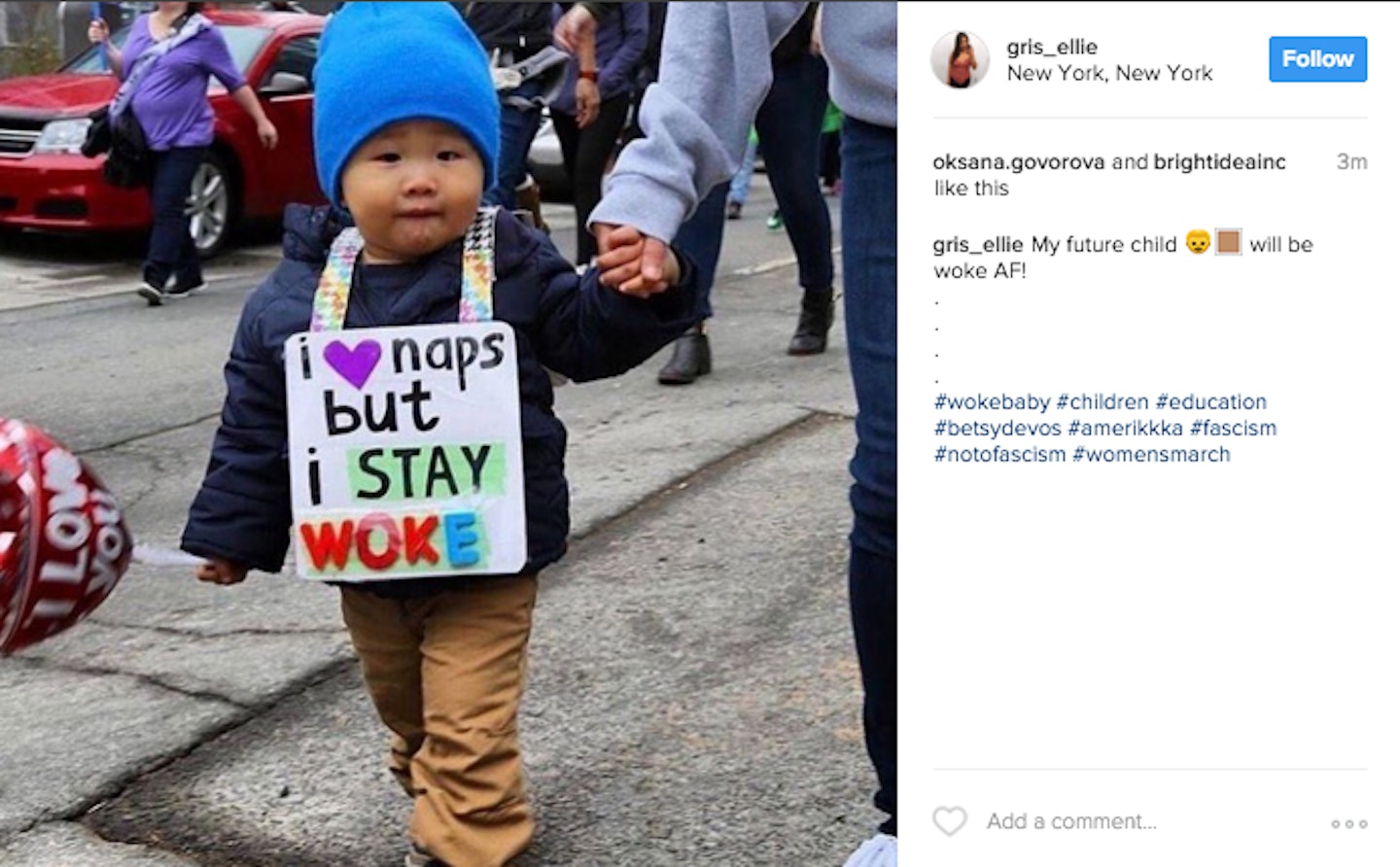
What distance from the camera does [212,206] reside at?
33.4 ft

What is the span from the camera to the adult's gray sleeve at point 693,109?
2.24 metres

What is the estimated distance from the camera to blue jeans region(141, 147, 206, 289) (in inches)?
338

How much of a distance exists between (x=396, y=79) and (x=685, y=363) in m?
3.74

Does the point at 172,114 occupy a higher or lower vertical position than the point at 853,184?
lower

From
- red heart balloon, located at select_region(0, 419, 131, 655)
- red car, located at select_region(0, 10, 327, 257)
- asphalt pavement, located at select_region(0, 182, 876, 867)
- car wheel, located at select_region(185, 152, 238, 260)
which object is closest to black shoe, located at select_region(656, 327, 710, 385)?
asphalt pavement, located at select_region(0, 182, 876, 867)

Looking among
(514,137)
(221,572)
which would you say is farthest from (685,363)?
(221,572)

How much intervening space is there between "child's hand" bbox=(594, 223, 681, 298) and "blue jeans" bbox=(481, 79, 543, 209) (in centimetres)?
386

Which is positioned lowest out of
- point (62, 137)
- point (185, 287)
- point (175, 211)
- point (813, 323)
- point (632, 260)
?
point (185, 287)
